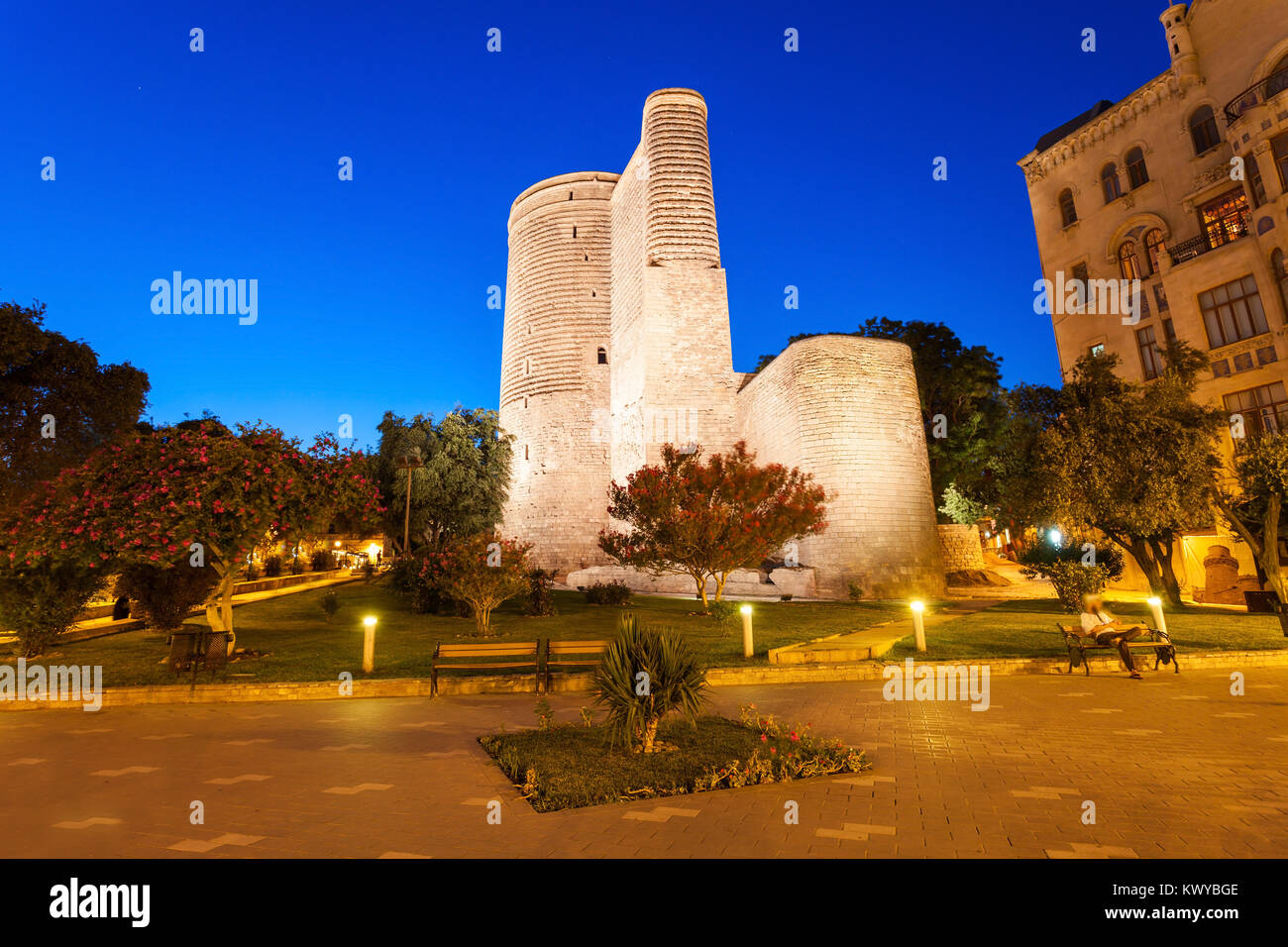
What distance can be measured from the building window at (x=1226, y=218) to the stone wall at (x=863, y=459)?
948 centimetres

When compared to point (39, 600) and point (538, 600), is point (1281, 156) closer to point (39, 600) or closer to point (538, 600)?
point (538, 600)

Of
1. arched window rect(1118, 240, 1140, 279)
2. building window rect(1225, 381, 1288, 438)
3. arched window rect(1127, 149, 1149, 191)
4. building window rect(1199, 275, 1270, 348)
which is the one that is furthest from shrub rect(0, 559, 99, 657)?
arched window rect(1127, 149, 1149, 191)

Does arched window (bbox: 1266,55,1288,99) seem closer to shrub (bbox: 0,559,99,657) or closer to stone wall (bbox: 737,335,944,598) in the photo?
stone wall (bbox: 737,335,944,598)

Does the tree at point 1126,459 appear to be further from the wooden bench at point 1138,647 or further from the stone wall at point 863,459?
the stone wall at point 863,459

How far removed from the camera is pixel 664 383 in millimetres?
30250

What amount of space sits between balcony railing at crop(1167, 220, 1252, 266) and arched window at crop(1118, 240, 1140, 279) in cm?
144

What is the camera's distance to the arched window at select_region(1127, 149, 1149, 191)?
912 inches

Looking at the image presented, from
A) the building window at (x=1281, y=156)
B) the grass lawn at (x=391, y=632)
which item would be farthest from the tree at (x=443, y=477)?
the building window at (x=1281, y=156)

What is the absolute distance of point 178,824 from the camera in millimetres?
4066

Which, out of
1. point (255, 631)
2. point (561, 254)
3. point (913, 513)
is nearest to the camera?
point (255, 631)

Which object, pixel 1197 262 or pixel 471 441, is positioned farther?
pixel 471 441

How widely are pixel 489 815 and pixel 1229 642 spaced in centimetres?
1239
